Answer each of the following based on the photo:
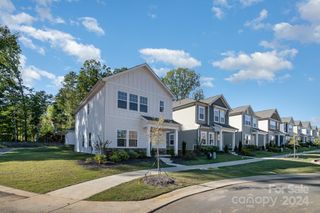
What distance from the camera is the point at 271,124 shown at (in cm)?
5322

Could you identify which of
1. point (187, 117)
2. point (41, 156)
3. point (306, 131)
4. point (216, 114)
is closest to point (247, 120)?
point (216, 114)

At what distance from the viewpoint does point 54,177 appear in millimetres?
12844

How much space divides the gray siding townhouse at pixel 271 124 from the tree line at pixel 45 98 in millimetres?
16800

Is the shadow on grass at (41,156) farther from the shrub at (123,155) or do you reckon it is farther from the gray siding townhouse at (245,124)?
the gray siding townhouse at (245,124)

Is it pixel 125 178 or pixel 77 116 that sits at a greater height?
pixel 77 116

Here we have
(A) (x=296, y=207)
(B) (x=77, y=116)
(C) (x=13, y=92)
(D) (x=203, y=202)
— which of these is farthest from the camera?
(C) (x=13, y=92)

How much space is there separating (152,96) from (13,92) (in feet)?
117

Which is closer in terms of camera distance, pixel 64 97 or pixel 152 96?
pixel 152 96

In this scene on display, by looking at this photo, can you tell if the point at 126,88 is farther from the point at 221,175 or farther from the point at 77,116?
the point at 221,175

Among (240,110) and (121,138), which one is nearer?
(121,138)

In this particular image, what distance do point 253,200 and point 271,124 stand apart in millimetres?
47031

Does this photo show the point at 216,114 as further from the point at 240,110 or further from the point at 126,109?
the point at 126,109

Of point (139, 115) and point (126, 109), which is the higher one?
point (126, 109)

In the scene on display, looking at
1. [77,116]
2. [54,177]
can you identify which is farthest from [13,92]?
[54,177]
